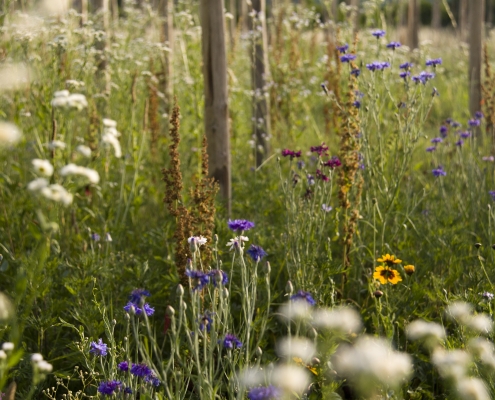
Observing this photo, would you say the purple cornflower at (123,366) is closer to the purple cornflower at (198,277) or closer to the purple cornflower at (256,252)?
the purple cornflower at (198,277)

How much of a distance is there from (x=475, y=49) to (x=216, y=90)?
3.00 meters

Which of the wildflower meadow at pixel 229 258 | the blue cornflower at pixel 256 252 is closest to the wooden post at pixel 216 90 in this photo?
the wildflower meadow at pixel 229 258

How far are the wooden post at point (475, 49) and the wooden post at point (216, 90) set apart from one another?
2.70 metres

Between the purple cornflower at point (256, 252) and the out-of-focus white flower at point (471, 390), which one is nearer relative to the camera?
the out-of-focus white flower at point (471, 390)

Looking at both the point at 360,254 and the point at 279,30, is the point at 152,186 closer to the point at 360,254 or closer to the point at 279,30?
the point at 360,254

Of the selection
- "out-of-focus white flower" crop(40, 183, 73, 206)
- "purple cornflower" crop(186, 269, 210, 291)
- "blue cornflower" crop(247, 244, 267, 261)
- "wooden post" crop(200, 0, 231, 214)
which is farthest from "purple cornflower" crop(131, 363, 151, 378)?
"wooden post" crop(200, 0, 231, 214)

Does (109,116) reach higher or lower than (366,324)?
higher

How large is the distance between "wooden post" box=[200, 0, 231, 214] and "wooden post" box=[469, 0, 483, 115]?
2.70m

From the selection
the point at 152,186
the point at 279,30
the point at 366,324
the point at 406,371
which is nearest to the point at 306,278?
the point at 366,324

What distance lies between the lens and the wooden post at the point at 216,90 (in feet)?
12.5

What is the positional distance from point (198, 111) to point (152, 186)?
707mm

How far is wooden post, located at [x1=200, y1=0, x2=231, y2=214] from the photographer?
150 inches

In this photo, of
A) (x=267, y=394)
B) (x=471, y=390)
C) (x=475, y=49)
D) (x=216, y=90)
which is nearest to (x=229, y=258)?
(x=216, y=90)

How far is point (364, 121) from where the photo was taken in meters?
3.15
